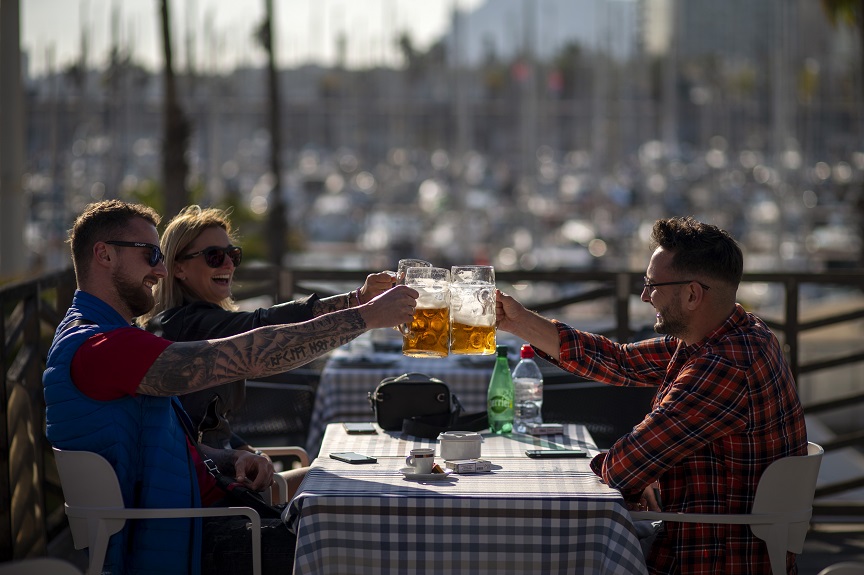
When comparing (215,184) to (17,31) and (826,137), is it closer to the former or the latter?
(17,31)

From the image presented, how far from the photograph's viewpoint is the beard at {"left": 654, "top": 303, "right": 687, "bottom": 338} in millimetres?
3330

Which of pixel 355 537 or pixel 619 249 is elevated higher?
pixel 355 537

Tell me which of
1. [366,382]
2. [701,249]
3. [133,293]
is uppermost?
→ [701,249]

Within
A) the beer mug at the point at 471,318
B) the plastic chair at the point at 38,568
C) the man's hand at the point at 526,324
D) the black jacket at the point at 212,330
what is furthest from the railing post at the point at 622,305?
the plastic chair at the point at 38,568

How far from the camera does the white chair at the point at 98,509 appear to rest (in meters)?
3.06

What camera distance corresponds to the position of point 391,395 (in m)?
3.92

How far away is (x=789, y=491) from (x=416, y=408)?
132 centimetres

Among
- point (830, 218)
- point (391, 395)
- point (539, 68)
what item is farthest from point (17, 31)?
point (830, 218)

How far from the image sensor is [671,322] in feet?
11.0

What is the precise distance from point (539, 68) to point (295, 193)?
1523 cm

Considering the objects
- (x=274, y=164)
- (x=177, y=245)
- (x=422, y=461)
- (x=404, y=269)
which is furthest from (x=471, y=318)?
(x=274, y=164)

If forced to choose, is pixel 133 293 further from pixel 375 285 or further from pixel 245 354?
pixel 375 285

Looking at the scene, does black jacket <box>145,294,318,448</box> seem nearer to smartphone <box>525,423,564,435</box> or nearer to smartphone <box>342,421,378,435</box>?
smartphone <box>342,421,378,435</box>

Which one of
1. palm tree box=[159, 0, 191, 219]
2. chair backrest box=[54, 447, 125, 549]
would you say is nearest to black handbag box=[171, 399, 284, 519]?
chair backrest box=[54, 447, 125, 549]
